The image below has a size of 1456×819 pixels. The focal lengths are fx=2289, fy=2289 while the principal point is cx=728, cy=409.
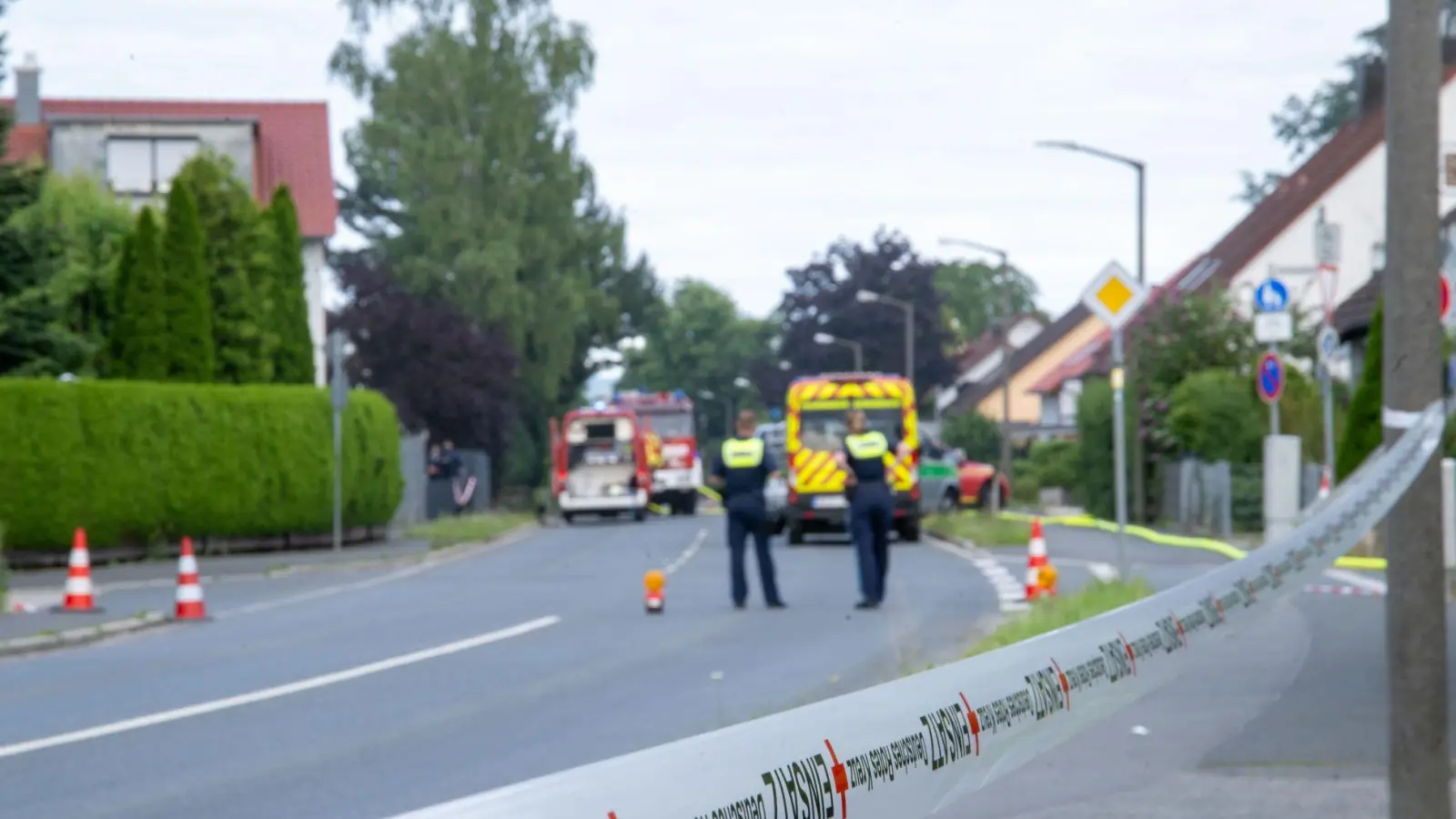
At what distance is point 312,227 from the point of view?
63188 millimetres

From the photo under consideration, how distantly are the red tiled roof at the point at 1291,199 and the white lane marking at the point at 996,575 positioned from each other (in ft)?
65.3

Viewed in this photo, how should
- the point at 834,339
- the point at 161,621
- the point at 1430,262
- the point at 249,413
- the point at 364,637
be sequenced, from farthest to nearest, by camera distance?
1. the point at 834,339
2. the point at 249,413
3. the point at 161,621
4. the point at 364,637
5. the point at 1430,262

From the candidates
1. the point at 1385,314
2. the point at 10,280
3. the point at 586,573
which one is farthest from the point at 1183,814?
the point at 10,280

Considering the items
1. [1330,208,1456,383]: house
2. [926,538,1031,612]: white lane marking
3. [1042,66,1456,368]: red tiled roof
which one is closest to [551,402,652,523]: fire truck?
[1042,66,1456,368]: red tiled roof

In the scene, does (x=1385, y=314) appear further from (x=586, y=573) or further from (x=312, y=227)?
(x=312, y=227)

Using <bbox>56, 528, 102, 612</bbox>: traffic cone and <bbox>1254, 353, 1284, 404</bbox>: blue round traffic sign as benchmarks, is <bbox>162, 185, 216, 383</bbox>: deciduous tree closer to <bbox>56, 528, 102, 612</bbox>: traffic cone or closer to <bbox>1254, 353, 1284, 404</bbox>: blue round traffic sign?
<bbox>56, 528, 102, 612</bbox>: traffic cone

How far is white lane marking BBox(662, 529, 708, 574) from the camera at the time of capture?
101 ft

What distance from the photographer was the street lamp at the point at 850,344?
93188 millimetres

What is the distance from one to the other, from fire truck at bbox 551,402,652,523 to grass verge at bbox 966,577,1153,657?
38949 millimetres

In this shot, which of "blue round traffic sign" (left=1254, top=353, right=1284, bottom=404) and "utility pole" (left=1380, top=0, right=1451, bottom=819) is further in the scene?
"blue round traffic sign" (left=1254, top=353, right=1284, bottom=404)

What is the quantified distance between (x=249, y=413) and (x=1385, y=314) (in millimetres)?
30103

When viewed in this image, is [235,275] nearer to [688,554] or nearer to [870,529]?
[688,554]

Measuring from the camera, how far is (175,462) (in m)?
33.8

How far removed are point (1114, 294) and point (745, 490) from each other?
3838 millimetres
